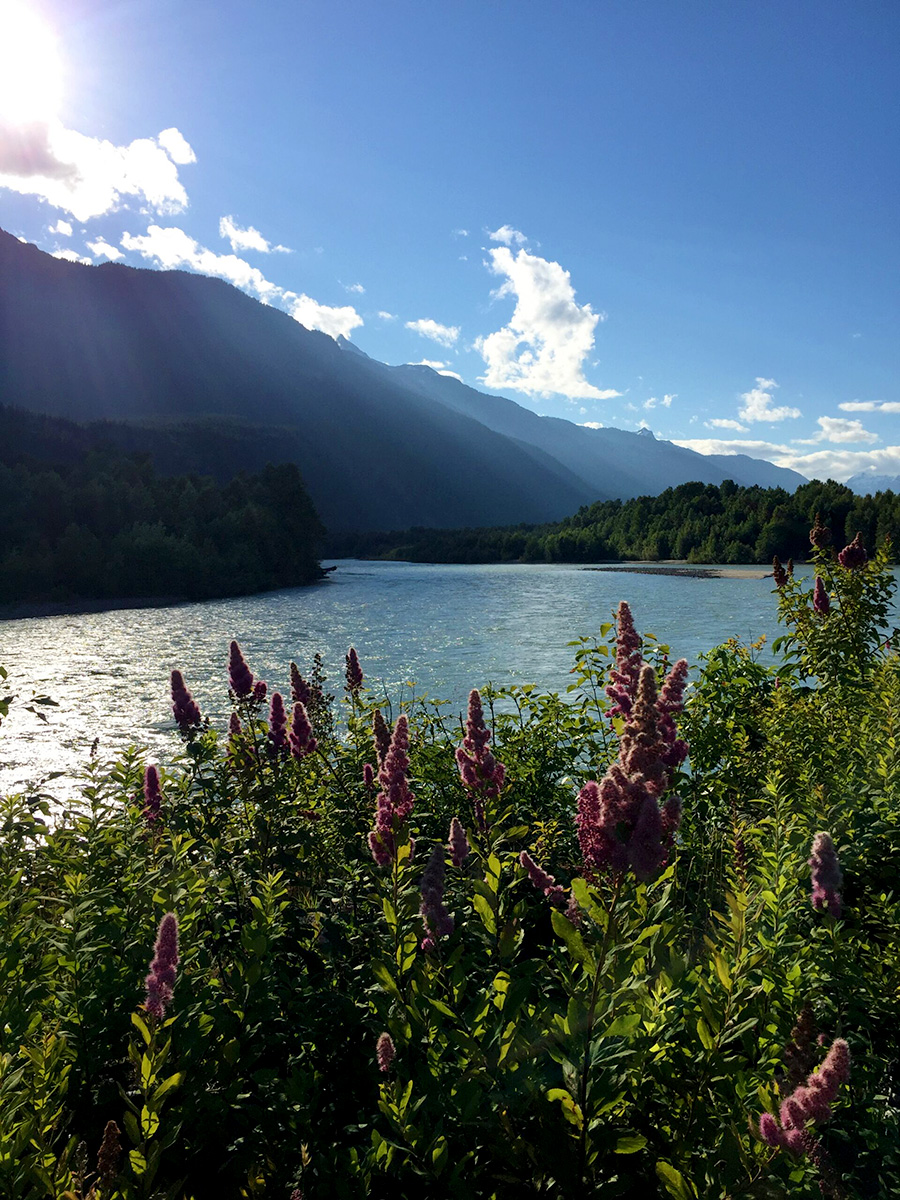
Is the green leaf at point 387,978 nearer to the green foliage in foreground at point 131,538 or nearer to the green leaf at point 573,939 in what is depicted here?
the green leaf at point 573,939

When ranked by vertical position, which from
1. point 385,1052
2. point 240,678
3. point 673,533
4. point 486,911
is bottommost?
point 385,1052

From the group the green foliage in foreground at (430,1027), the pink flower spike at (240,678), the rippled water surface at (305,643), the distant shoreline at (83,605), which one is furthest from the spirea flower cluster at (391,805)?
the distant shoreline at (83,605)

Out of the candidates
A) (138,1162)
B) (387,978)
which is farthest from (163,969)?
(387,978)

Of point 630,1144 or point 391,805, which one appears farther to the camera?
point 391,805

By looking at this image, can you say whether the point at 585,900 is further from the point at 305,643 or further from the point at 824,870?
the point at 305,643

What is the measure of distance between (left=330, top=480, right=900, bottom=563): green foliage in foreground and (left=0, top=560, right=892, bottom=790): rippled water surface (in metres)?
24.5

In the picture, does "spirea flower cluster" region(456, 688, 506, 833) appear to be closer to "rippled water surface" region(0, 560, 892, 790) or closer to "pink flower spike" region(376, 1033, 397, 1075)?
"pink flower spike" region(376, 1033, 397, 1075)

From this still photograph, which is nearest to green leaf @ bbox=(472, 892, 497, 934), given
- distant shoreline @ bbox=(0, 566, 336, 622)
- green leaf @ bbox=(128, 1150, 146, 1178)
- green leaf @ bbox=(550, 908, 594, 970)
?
green leaf @ bbox=(550, 908, 594, 970)

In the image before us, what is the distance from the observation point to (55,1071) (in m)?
2.18

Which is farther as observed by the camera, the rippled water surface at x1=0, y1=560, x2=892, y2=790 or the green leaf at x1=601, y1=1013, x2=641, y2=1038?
the rippled water surface at x1=0, y1=560, x2=892, y2=790

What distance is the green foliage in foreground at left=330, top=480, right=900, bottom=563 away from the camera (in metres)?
73.3

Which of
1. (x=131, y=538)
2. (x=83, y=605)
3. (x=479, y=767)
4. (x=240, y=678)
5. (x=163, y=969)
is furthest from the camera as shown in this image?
(x=131, y=538)

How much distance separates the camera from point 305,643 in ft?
99.9

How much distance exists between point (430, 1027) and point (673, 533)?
339ft
